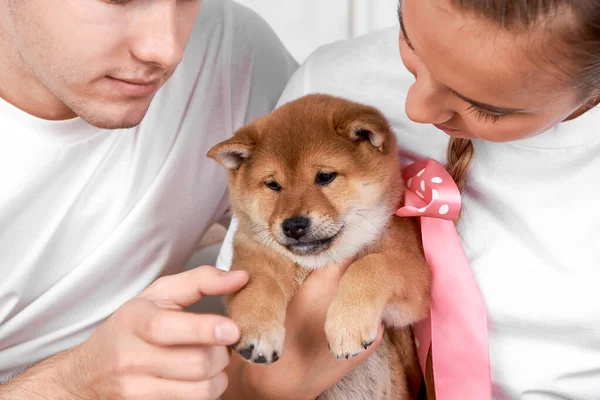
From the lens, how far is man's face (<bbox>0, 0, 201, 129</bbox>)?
3.91ft

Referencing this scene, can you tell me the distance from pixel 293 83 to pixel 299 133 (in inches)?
12.3

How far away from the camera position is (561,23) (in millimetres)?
843

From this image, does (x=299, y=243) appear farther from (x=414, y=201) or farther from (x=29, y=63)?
(x=29, y=63)

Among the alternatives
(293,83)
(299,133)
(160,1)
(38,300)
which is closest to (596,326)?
(299,133)

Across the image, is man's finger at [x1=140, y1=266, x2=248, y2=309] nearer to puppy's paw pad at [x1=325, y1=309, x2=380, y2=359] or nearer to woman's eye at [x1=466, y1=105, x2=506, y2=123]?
puppy's paw pad at [x1=325, y1=309, x2=380, y2=359]

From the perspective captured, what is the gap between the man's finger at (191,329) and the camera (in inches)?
37.8

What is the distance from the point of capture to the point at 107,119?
1.31 metres

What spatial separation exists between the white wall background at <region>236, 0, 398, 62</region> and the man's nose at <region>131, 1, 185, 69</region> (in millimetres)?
995

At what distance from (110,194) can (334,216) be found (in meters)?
0.56

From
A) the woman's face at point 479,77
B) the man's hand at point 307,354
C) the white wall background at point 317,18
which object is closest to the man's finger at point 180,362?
the man's hand at point 307,354

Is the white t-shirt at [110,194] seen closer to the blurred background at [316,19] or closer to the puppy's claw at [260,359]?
the blurred background at [316,19]

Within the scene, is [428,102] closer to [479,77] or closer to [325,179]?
[479,77]

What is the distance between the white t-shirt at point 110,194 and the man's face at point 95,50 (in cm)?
10

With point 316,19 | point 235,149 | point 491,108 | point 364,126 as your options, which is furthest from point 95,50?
point 316,19
